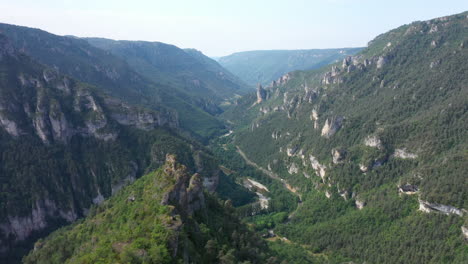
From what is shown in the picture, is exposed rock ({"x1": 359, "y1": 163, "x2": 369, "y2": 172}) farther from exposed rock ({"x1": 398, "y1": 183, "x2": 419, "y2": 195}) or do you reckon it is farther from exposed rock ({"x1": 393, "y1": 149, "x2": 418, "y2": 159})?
exposed rock ({"x1": 398, "y1": 183, "x2": 419, "y2": 195})

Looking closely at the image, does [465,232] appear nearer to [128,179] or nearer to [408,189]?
[408,189]

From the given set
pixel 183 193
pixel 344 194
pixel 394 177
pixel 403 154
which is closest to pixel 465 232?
pixel 394 177

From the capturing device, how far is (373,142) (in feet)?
500

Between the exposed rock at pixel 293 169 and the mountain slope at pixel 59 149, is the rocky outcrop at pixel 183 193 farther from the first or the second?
the exposed rock at pixel 293 169

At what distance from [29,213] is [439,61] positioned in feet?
765

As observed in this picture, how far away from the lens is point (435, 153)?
130000 millimetres

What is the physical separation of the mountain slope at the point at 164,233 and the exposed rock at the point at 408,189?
68237 millimetres

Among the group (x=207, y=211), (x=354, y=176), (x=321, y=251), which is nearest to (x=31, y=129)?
(x=207, y=211)

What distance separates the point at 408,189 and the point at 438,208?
15.8 meters

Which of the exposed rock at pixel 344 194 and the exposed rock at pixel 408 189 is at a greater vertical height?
the exposed rock at pixel 408 189

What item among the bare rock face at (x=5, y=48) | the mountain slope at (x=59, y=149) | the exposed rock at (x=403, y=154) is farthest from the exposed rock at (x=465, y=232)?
the bare rock face at (x=5, y=48)

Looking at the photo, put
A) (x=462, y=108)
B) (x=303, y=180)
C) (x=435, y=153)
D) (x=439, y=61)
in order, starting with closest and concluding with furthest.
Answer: (x=435, y=153) < (x=462, y=108) < (x=303, y=180) < (x=439, y=61)

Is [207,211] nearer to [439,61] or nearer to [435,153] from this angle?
[435,153]

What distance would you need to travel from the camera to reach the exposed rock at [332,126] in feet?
613
